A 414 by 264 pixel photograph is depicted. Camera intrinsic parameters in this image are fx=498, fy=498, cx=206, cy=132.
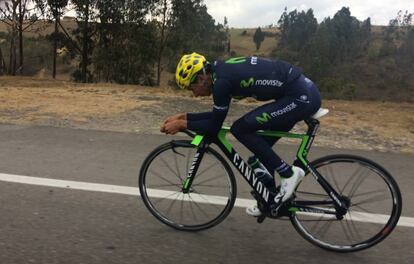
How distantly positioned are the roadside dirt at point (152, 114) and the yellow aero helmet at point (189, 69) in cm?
404

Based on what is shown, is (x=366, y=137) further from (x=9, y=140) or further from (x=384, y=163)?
(x=9, y=140)

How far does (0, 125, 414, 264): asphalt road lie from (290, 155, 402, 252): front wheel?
12cm

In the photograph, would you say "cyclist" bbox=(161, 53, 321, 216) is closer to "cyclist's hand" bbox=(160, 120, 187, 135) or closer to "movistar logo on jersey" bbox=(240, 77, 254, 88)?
"movistar logo on jersey" bbox=(240, 77, 254, 88)

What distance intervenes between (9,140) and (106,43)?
29089 millimetres

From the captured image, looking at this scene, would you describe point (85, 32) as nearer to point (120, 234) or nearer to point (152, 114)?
point (152, 114)

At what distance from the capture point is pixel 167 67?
39.0 m

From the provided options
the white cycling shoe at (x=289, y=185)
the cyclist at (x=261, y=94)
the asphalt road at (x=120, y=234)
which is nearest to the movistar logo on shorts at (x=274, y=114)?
the cyclist at (x=261, y=94)

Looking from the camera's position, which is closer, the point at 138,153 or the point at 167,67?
the point at 138,153

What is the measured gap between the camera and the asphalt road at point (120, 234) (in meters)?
3.73

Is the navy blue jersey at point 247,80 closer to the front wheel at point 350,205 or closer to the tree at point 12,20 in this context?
the front wheel at point 350,205

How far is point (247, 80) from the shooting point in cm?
379

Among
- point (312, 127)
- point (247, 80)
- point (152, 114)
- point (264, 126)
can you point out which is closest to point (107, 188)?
point (264, 126)

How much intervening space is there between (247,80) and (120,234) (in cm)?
164

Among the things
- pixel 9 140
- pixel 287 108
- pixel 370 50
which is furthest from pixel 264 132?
pixel 370 50
